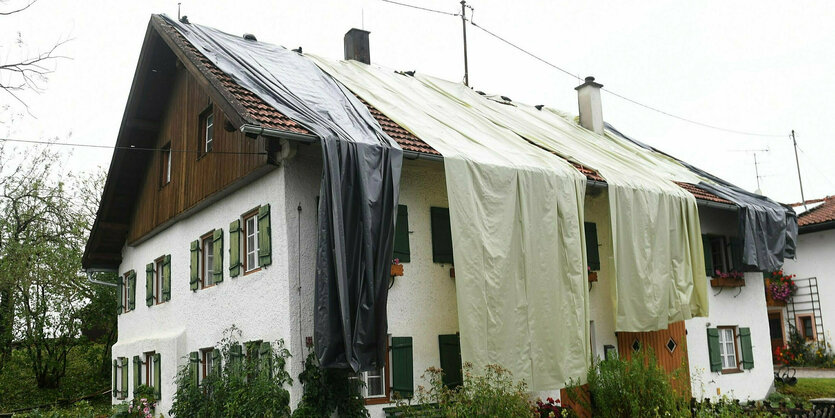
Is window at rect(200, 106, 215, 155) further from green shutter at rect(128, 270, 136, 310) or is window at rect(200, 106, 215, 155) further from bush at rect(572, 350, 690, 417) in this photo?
bush at rect(572, 350, 690, 417)

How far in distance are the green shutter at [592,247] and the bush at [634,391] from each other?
232 cm

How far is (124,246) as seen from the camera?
1744 centimetres

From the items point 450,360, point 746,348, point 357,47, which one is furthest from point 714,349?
point 357,47

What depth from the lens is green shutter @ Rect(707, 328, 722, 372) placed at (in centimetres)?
1350

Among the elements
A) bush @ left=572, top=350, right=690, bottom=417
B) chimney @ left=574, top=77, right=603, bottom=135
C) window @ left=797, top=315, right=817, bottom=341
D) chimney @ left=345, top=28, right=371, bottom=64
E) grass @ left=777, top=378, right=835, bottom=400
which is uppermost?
chimney @ left=345, top=28, right=371, bottom=64

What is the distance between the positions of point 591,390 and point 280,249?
4.54 metres

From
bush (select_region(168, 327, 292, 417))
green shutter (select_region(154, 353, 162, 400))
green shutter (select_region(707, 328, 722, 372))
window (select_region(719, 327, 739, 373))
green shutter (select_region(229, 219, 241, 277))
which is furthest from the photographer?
window (select_region(719, 327, 739, 373))

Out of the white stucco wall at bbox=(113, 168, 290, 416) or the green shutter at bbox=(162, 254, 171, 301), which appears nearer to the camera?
the white stucco wall at bbox=(113, 168, 290, 416)

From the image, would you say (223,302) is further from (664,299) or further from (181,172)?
(664,299)

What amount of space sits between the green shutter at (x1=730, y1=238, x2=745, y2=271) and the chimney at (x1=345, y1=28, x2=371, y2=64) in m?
8.13

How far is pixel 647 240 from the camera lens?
11.5m

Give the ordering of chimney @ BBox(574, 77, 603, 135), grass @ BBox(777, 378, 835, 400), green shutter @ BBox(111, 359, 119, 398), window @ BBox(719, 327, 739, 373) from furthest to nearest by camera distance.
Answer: chimney @ BBox(574, 77, 603, 135)
green shutter @ BBox(111, 359, 119, 398)
grass @ BBox(777, 378, 835, 400)
window @ BBox(719, 327, 739, 373)

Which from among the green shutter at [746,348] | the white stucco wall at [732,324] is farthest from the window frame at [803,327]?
the green shutter at [746,348]

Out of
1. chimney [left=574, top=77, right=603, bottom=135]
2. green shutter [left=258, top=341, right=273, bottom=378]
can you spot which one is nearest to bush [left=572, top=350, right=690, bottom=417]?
green shutter [left=258, top=341, right=273, bottom=378]
